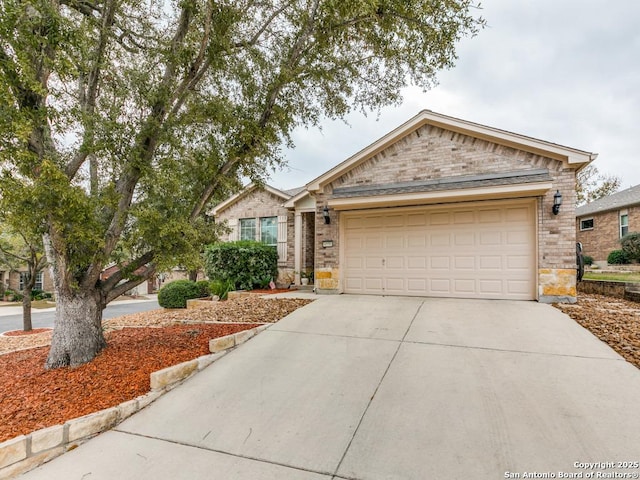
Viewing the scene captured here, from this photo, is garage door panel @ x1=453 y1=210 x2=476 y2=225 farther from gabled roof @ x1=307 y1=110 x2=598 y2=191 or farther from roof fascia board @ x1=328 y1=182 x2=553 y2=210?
gabled roof @ x1=307 y1=110 x2=598 y2=191

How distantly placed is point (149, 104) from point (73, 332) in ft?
10.6

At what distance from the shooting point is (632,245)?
1351 centimetres

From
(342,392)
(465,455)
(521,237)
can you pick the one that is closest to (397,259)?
(521,237)

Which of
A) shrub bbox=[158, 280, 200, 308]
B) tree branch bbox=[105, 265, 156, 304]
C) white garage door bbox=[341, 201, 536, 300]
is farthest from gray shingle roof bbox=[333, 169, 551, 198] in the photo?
shrub bbox=[158, 280, 200, 308]

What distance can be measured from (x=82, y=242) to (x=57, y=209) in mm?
570

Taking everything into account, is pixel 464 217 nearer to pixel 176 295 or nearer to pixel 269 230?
pixel 269 230

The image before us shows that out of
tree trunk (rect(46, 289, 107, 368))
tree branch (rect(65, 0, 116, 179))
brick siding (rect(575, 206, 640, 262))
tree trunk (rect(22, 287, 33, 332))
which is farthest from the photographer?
brick siding (rect(575, 206, 640, 262))

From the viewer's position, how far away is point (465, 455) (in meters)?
2.38

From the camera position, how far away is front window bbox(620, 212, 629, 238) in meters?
15.5

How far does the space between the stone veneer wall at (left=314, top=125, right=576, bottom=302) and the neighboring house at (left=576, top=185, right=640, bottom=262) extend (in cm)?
1245

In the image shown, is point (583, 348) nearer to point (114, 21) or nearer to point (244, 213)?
point (114, 21)

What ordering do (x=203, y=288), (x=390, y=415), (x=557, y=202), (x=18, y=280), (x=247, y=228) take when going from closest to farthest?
1. (x=390, y=415)
2. (x=557, y=202)
3. (x=203, y=288)
4. (x=247, y=228)
5. (x=18, y=280)

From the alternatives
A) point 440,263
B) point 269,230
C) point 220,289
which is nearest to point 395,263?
point 440,263

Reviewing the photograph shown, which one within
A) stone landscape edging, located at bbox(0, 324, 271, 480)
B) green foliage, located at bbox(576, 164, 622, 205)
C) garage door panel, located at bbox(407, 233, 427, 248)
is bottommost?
stone landscape edging, located at bbox(0, 324, 271, 480)
